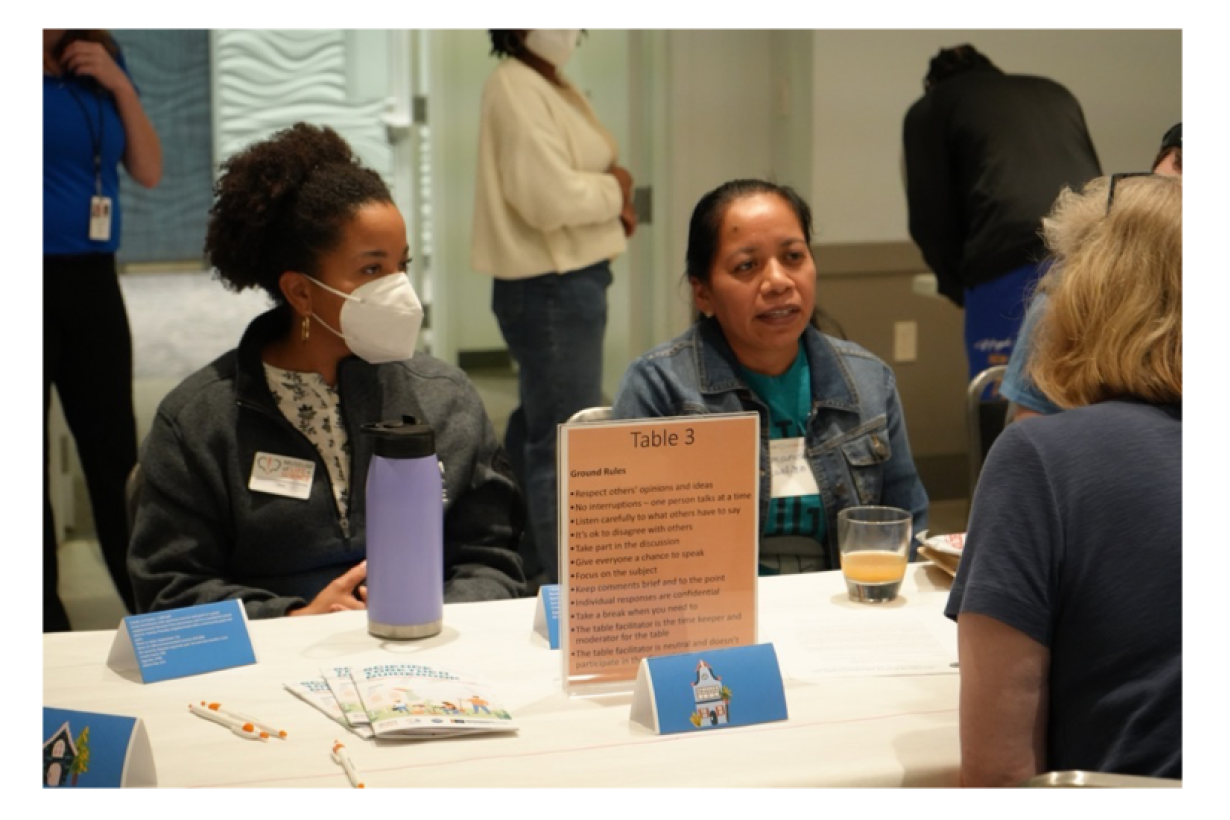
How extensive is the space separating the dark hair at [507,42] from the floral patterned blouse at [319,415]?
6.53 ft

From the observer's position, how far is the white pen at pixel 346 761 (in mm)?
1368

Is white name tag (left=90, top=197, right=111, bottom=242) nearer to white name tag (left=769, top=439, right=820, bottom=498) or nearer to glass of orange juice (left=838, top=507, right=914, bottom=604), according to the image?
white name tag (left=769, top=439, right=820, bottom=498)

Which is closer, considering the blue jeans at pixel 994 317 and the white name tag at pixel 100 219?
the white name tag at pixel 100 219

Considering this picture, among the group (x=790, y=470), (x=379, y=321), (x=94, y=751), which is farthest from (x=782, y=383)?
(x=94, y=751)

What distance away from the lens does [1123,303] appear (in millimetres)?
1341

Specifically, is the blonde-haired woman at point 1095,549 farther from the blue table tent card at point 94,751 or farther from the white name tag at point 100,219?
the white name tag at point 100,219

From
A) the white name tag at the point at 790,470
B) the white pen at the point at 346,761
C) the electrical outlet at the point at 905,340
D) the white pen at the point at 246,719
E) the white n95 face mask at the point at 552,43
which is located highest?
the white n95 face mask at the point at 552,43

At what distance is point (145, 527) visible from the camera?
2051 mm

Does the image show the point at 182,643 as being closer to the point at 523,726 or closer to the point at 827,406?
the point at 523,726

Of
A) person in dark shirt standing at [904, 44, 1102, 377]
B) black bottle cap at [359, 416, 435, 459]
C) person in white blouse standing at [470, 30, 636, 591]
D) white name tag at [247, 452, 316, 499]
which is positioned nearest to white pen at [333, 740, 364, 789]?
black bottle cap at [359, 416, 435, 459]

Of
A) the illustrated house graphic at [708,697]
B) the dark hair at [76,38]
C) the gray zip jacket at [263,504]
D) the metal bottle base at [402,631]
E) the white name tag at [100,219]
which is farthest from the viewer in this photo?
the white name tag at [100,219]

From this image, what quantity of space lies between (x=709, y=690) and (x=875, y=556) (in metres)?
0.53

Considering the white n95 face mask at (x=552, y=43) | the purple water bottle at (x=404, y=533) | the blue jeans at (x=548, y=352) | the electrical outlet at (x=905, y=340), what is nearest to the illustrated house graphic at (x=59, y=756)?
the purple water bottle at (x=404, y=533)
